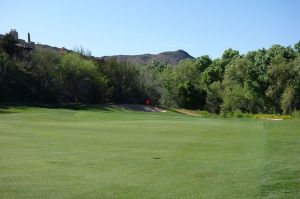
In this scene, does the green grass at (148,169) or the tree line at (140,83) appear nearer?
the green grass at (148,169)

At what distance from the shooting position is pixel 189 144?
50.9ft

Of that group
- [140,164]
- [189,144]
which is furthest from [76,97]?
[140,164]

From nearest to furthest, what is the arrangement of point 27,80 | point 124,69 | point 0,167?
point 0,167 → point 27,80 → point 124,69

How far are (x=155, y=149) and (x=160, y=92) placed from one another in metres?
64.8

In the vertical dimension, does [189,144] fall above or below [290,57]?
below

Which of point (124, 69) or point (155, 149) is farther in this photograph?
point (124, 69)

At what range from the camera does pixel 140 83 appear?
250ft

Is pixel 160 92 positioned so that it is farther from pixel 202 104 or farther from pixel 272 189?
pixel 272 189

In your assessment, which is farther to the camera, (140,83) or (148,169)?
(140,83)

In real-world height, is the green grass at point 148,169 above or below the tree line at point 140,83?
below

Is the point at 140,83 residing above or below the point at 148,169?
above

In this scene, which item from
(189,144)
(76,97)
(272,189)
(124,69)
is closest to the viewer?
(272,189)

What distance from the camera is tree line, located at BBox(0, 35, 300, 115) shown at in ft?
196

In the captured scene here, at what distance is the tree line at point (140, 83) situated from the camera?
5988cm
